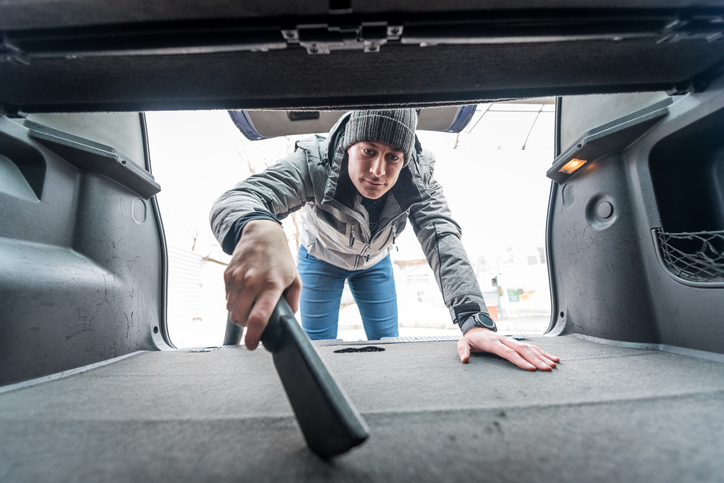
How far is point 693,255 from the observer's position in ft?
3.03

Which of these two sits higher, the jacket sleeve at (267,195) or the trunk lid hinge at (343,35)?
the trunk lid hinge at (343,35)

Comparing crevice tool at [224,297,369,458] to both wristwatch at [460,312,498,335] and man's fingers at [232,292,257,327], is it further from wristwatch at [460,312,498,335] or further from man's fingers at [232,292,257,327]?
wristwatch at [460,312,498,335]

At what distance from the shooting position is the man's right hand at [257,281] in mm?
500

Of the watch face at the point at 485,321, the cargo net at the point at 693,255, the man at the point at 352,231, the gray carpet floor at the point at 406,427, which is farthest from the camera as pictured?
the watch face at the point at 485,321

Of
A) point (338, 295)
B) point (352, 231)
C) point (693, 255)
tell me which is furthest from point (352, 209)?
point (693, 255)

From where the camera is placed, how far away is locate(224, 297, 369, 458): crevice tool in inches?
14.5

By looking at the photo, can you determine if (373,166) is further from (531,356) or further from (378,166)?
(531,356)

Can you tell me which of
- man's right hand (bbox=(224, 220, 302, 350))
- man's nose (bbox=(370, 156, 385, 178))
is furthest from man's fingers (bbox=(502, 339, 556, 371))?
man's nose (bbox=(370, 156, 385, 178))

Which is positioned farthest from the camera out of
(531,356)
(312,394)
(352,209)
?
(352,209)

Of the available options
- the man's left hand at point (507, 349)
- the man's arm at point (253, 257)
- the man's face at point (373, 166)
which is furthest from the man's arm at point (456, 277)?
the man's arm at point (253, 257)

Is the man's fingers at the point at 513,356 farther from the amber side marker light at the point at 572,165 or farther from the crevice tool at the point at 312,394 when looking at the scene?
the amber side marker light at the point at 572,165

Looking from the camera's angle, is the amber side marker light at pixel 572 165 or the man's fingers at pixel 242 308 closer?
the man's fingers at pixel 242 308

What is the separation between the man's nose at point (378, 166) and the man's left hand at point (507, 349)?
0.70 metres

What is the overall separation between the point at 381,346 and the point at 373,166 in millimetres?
753
